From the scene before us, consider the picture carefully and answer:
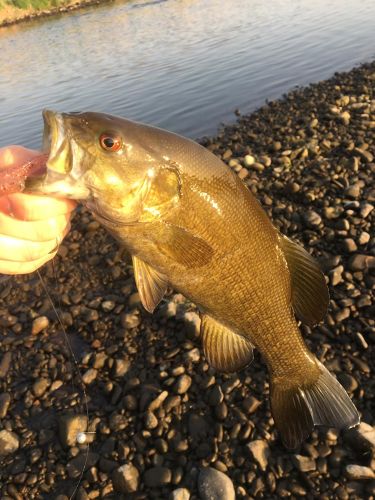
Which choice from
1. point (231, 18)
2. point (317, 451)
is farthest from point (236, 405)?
point (231, 18)

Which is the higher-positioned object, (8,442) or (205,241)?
(205,241)

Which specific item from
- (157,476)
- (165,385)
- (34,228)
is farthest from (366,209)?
(34,228)

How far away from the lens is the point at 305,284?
2.82 meters

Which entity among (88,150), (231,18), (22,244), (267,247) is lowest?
(231,18)

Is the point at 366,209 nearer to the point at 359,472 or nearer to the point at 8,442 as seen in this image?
the point at 359,472

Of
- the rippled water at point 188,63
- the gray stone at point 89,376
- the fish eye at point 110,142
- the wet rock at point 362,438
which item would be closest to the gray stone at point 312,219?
Answer: the wet rock at point 362,438

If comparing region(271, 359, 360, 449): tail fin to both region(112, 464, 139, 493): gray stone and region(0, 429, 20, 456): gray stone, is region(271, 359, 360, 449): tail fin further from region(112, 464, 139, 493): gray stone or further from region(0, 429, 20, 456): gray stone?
region(0, 429, 20, 456): gray stone

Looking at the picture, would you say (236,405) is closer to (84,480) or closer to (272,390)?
(272,390)

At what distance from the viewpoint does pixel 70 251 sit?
21.8ft

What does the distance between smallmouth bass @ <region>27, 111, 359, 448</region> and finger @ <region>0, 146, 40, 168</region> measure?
23cm

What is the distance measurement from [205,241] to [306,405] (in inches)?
59.6

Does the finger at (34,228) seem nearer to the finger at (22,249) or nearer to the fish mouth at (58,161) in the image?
the finger at (22,249)

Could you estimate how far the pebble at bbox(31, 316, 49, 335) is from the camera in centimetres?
520

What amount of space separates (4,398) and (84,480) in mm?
1400
